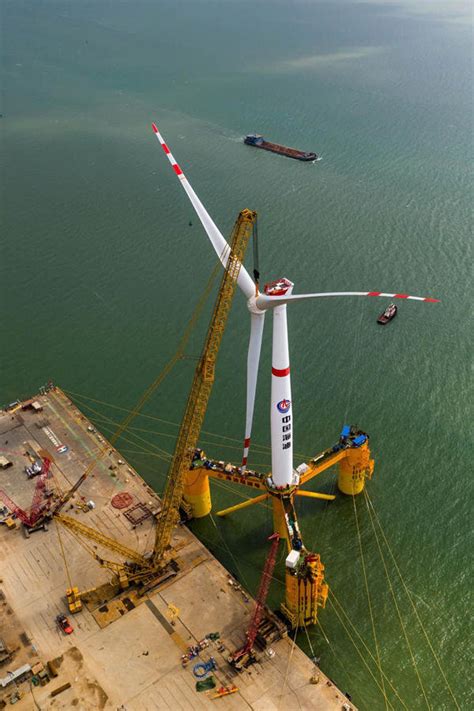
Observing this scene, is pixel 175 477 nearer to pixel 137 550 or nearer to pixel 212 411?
pixel 137 550

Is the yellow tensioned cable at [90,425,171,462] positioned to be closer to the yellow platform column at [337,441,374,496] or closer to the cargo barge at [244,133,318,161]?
the yellow platform column at [337,441,374,496]

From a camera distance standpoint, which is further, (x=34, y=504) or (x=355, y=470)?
(x=355, y=470)

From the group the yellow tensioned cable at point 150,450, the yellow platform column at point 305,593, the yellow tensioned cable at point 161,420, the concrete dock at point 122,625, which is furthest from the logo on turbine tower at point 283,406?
the yellow tensioned cable at point 150,450

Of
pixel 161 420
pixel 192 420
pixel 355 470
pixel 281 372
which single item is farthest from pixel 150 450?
pixel 281 372

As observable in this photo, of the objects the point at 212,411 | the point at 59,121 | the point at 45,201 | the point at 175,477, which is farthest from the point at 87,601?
the point at 59,121

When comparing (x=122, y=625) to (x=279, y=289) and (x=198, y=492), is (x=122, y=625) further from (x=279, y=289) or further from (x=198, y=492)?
(x=279, y=289)

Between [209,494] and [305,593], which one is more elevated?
[305,593]
